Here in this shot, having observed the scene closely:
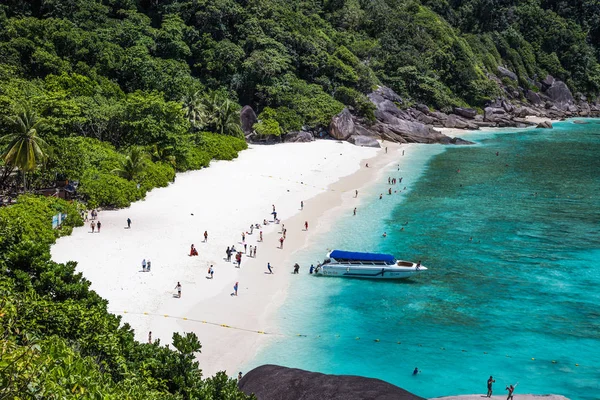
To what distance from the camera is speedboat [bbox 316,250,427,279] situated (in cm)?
3419

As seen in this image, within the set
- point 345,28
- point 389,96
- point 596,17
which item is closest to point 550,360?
point 389,96

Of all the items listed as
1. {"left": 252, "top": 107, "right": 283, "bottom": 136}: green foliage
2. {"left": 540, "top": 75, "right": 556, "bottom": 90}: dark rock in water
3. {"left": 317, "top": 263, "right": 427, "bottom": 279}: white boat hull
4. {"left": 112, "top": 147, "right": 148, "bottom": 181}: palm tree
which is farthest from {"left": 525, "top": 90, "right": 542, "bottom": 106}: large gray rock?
{"left": 317, "top": 263, "right": 427, "bottom": 279}: white boat hull

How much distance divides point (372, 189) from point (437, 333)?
29835 mm

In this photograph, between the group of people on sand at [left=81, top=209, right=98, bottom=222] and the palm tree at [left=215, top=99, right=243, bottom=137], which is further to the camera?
the palm tree at [left=215, top=99, right=243, bottom=137]

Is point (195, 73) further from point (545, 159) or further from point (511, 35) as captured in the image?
point (511, 35)

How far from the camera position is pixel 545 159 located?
76625 millimetres

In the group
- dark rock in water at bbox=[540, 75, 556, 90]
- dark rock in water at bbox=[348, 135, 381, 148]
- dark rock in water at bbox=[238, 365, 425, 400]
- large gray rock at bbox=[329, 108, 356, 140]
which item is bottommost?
dark rock in water at bbox=[238, 365, 425, 400]

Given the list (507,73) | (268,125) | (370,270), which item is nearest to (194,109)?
(268,125)

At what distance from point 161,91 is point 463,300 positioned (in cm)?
4777

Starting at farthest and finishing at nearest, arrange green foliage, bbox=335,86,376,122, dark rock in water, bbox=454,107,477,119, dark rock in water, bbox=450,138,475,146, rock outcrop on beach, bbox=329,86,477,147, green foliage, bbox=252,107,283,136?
1. dark rock in water, bbox=454,107,477,119
2. dark rock in water, bbox=450,138,475,146
3. green foliage, bbox=335,86,376,122
4. rock outcrop on beach, bbox=329,86,477,147
5. green foliage, bbox=252,107,283,136

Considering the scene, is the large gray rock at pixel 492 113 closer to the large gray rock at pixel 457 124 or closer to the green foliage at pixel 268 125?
the large gray rock at pixel 457 124

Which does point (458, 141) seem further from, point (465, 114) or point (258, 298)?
point (258, 298)

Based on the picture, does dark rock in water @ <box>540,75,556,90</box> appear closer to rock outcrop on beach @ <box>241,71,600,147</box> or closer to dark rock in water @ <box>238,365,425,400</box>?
rock outcrop on beach @ <box>241,71,600,147</box>

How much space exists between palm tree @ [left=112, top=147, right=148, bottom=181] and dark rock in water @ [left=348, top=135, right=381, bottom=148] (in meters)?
40.6
